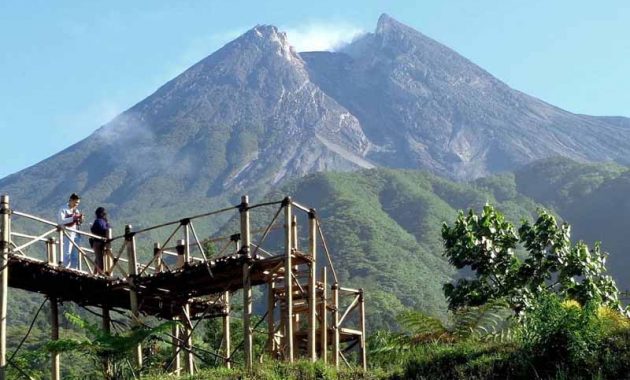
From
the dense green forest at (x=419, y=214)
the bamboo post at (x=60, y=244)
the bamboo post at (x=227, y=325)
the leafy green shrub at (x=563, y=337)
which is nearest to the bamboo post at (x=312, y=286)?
the bamboo post at (x=227, y=325)

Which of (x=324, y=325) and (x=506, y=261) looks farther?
(x=506, y=261)

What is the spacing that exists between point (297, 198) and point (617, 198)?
143 feet

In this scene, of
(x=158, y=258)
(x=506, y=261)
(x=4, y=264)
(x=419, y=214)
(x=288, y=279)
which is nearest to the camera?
(x=4, y=264)

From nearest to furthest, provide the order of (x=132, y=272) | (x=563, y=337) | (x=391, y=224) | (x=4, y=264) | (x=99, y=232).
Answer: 1. (x=563, y=337)
2. (x=4, y=264)
3. (x=132, y=272)
4. (x=99, y=232)
5. (x=391, y=224)

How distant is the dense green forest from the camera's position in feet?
356

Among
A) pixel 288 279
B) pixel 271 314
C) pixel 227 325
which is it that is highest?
pixel 288 279

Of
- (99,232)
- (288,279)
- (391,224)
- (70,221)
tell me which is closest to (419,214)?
(391,224)

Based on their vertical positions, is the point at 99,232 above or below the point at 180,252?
above

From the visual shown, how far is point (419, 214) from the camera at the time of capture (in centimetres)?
14338

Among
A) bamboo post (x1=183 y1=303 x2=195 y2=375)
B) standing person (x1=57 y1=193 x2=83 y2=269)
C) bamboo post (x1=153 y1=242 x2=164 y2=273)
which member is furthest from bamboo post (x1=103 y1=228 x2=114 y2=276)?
bamboo post (x1=183 y1=303 x2=195 y2=375)

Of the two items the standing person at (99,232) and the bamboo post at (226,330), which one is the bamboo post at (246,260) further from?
the standing person at (99,232)

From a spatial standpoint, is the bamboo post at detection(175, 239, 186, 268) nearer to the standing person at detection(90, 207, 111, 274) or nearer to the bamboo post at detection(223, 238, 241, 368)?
the bamboo post at detection(223, 238, 241, 368)

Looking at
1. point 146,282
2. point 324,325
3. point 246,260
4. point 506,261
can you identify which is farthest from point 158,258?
point 506,261

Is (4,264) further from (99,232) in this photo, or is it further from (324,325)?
(324,325)
